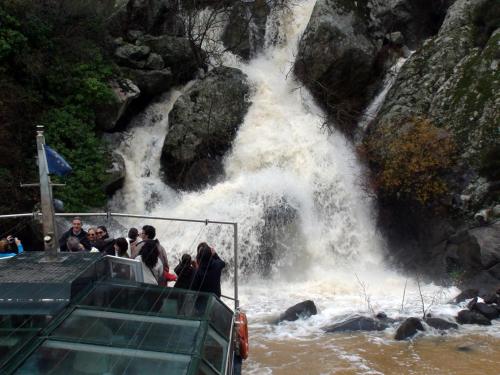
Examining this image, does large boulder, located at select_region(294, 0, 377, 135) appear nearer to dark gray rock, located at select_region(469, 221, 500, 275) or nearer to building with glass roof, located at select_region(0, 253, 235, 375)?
dark gray rock, located at select_region(469, 221, 500, 275)

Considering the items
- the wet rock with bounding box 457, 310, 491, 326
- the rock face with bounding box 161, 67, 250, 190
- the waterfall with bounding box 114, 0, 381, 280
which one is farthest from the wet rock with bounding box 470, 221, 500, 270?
the rock face with bounding box 161, 67, 250, 190

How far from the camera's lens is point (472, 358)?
814cm

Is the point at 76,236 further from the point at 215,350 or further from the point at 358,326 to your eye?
the point at 358,326

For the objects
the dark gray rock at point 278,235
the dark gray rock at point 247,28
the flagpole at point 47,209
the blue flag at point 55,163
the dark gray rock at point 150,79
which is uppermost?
the dark gray rock at point 247,28

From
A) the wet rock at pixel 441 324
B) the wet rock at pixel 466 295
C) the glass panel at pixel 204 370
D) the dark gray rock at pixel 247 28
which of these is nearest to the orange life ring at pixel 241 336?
the glass panel at pixel 204 370

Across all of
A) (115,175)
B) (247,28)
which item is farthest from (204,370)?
(247,28)

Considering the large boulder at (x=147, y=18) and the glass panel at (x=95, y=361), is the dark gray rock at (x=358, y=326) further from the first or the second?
the large boulder at (x=147, y=18)

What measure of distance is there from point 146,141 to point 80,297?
12.0 m

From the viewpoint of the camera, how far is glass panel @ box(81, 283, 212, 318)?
4473mm

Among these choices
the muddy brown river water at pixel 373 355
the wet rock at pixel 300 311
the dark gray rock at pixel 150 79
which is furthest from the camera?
the dark gray rock at pixel 150 79

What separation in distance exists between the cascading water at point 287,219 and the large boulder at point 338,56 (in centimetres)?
75

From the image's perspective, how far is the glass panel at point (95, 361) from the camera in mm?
3299

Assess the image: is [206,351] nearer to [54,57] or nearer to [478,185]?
[478,185]

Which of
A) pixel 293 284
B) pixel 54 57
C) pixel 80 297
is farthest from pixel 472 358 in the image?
pixel 54 57
